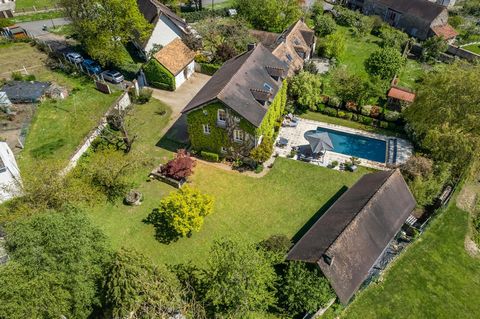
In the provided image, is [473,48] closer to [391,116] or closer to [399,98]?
[399,98]

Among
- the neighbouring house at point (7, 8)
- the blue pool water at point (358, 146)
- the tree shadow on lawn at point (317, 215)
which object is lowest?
the tree shadow on lawn at point (317, 215)

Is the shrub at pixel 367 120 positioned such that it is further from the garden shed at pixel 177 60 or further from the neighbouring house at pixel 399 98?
the garden shed at pixel 177 60

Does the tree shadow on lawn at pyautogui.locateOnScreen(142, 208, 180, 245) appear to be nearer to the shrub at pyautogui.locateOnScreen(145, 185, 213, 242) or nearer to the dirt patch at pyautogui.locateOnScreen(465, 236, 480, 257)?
the shrub at pyautogui.locateOnScreen(145, 185, 213, 242)

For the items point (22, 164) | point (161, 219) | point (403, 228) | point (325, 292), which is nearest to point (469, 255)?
Answer: point (403, 228)

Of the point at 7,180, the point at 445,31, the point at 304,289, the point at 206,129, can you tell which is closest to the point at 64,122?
the point at 7,180

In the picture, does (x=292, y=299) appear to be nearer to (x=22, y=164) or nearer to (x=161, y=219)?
(x=161, y=219)

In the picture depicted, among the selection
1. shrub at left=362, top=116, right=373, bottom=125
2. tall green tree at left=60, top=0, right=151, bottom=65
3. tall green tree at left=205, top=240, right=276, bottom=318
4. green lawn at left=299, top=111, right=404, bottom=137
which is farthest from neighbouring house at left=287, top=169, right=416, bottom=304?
tall green tree at left=60, top=0, right=151, bottom=65

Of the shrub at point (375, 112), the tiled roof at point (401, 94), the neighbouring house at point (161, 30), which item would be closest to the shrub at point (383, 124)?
the shrub at point (375, 112)
